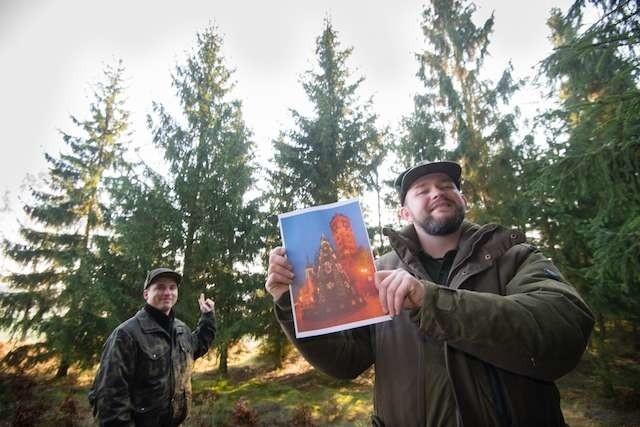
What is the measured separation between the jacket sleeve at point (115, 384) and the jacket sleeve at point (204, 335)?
52.3 inches

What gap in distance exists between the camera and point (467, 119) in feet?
38.1

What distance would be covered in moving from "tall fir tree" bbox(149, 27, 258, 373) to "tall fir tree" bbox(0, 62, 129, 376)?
242 centimetres

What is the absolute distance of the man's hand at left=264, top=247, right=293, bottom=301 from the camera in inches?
71.7

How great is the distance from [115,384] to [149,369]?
1.34ft

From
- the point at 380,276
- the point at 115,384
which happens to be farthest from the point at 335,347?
the point at 115,384

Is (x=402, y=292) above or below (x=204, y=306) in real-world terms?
below

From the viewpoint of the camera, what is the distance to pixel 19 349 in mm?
11609

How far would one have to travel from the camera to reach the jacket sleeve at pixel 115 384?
3.25 metres

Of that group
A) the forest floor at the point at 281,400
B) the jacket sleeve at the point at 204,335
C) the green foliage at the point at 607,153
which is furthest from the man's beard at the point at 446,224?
the forest floor at the point at 281,400

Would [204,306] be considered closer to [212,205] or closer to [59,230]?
[212,205]

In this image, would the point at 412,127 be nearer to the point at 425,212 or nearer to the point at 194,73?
the point at 194,73

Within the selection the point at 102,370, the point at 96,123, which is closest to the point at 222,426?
the point at 102,370

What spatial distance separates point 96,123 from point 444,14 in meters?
17.6

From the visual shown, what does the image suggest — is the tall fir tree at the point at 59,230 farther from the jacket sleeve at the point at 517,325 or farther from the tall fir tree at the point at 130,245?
the jacket sleeve at the point at 517,325
